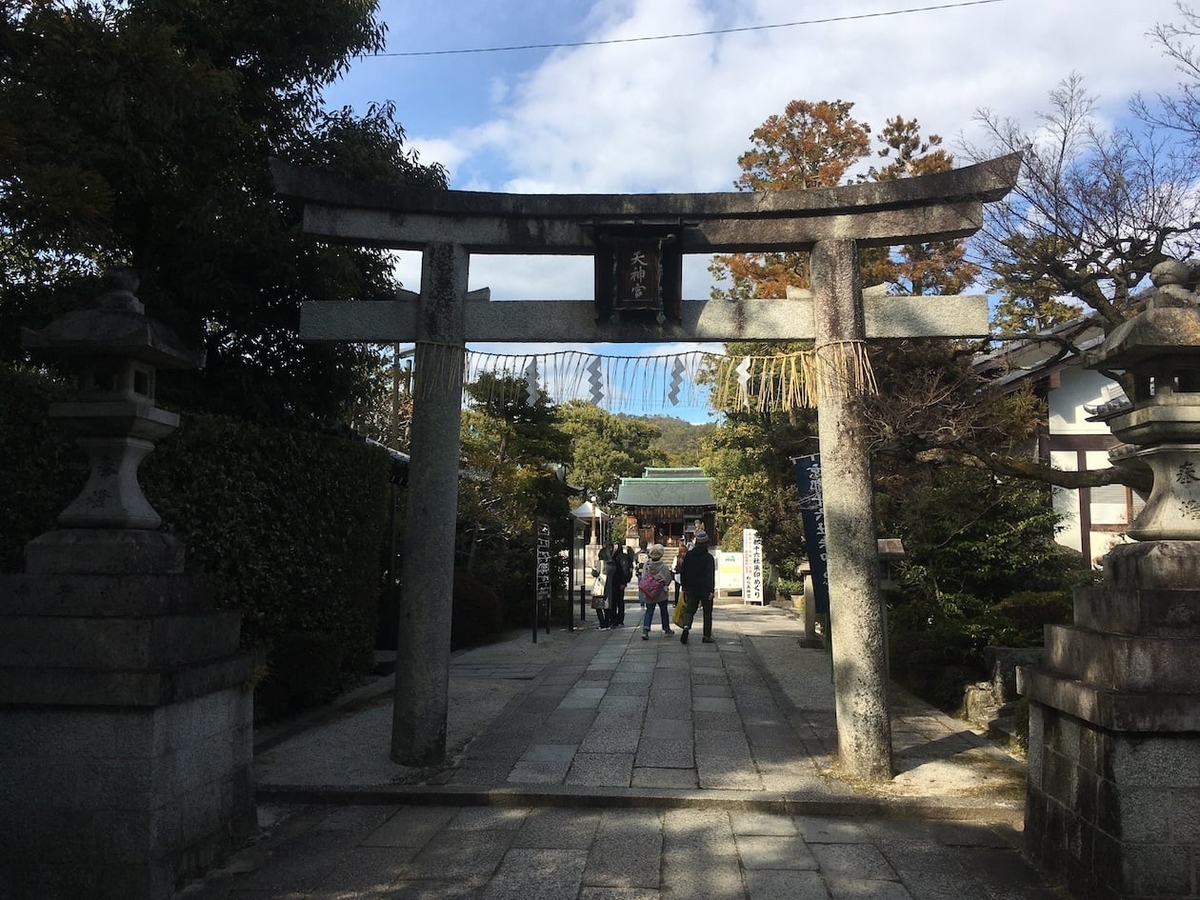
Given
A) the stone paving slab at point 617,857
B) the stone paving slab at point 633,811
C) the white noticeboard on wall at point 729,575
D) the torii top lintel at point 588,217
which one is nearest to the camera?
the stone paving slab at point 617,857

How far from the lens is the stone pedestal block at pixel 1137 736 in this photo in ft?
13.1

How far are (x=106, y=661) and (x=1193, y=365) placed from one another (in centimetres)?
558

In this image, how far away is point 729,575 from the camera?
95.1 ft

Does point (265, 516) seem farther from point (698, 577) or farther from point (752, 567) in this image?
point (752, 567)

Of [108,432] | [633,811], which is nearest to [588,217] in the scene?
[108,432]

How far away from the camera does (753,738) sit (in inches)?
313

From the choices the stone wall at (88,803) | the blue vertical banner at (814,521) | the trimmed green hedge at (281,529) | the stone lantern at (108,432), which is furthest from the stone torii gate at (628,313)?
the blue vertical banner at (814,521)

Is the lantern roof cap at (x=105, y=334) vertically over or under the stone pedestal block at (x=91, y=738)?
over

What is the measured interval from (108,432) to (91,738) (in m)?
1.57

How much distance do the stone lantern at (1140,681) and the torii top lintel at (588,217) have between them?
2.38 m

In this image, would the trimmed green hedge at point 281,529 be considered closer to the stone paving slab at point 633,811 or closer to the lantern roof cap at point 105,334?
the stone paving slab at point 633,811

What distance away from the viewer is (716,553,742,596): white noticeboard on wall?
1135 inches

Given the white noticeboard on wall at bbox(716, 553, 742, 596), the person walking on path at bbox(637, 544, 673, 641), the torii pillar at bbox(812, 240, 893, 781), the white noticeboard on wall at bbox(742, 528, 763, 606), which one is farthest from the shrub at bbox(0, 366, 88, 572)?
the white noticeboard on wall at bbox(716, 553, 742, 596)

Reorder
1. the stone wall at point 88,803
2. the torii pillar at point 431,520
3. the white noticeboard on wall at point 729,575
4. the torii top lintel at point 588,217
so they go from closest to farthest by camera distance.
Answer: the stone wall at point 88,803
the torii pillar at point 431,520
the torii top lintel at point 588,217
the white noticeboard on wall at point 729,575
